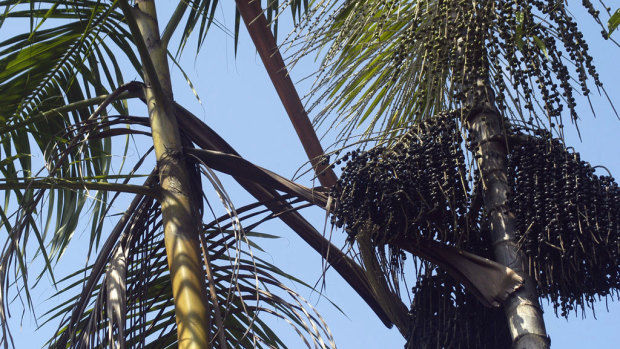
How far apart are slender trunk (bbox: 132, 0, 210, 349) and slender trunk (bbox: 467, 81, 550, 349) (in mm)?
974

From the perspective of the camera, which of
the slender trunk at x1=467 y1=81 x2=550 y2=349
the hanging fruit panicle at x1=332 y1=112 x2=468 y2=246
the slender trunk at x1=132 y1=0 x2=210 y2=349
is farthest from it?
the hanging fruit panicle at x1=332 y1=112 x2=468 y2=246

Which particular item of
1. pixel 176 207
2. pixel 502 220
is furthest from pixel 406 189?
pixel 176 207

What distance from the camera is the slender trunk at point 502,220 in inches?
112

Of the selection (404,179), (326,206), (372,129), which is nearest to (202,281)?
(326,206)

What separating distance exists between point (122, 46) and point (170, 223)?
53.8 inches

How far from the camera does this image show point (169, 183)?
10.2 ft

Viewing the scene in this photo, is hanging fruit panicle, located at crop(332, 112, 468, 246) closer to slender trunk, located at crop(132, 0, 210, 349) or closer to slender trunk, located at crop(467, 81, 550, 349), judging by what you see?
slender trunk, located at crop(467, 81, 550, 349)

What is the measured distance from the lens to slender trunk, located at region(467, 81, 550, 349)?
2.86 meters

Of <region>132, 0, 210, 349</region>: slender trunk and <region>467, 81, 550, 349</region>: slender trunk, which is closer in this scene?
<region>132, 0, 210, 349</region>: slender trunk

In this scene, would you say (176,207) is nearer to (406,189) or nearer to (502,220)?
(406,189)

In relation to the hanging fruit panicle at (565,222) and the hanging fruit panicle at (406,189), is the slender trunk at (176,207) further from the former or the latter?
the hanging fruit panicle at (565,222)

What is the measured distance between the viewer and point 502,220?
10.2 feet

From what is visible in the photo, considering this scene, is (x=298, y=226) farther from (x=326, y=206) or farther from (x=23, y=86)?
(x=23, y=86)

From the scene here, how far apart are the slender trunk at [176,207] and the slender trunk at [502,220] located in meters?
0.97
